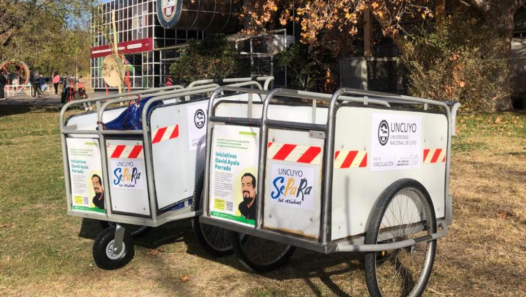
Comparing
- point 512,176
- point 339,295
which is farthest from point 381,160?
point 512,176

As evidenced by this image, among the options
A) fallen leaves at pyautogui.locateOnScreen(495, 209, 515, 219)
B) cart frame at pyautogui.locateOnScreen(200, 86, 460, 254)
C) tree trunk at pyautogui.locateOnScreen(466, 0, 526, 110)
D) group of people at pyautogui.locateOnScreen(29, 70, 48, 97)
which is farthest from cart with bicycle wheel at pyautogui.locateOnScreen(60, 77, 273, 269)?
group of people at pyautogui.locateOnScreen(29, 70, 48, 97)

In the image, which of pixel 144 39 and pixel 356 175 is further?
pixel 144 39

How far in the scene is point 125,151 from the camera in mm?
5117

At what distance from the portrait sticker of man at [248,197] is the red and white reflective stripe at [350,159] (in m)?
0.75

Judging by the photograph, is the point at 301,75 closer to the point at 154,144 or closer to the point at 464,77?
the point at 464,77

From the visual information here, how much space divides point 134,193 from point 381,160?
2146mm

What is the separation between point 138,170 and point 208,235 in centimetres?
91

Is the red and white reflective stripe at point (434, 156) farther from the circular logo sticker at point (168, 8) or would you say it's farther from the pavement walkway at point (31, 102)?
the circular logo sticker at point (168, 8)

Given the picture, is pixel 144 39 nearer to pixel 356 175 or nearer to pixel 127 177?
pixel 127 177

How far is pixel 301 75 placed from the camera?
25.9 m

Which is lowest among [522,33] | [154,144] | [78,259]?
[78,259]

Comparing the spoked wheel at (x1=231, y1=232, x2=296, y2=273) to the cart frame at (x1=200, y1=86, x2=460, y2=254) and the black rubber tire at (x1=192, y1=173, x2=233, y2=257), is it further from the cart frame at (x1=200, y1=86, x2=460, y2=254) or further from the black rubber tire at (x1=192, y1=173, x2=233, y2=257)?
the cart frame at (x1=200, y1=86, x2=460, y2=254)

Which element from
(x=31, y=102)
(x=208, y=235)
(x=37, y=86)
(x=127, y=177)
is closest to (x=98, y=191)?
(x=127, y=177)

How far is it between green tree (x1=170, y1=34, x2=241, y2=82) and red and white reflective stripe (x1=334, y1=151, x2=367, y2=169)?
22.9 metres
